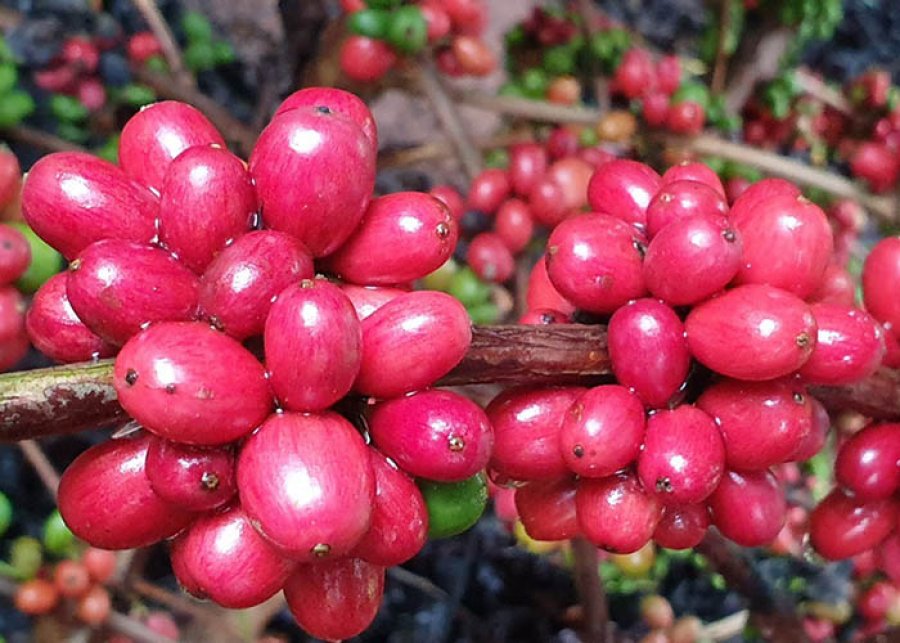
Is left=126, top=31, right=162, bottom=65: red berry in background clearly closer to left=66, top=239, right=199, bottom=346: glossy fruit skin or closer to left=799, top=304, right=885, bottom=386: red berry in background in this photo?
left=66, top=239, right=199, bottom=346: glossy fruit skin

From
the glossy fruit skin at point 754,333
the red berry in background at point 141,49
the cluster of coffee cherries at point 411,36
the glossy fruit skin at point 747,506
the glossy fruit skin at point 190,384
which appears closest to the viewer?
the glossy fruit skin at point 190,384

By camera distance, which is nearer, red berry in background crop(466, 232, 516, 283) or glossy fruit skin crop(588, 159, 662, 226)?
glossy fruit skin crop(588, 159, 662, 226)

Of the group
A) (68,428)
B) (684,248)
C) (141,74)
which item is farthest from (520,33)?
(68,428)

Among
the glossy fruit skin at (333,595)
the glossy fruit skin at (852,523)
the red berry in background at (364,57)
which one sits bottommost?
the glossy fruit skin at (852,523)

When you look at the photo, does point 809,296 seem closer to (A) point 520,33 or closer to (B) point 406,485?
(B) point 406,485

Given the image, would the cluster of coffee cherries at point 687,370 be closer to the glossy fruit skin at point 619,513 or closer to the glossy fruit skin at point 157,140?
the glossy fruit skin at point 619,513

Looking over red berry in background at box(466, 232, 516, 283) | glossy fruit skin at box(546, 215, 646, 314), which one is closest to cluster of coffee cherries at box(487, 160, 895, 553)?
glossy fruit skin at box(546, 215, 646, 314)

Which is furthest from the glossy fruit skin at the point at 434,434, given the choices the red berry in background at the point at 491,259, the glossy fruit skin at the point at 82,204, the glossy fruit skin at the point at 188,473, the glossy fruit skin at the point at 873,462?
the red berry in background at the point at 491,259
